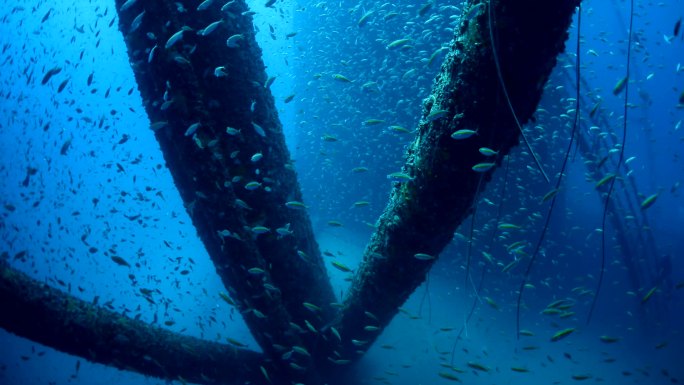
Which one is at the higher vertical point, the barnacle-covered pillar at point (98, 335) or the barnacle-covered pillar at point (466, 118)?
the barnacle-covered pillar at point (466, 118)

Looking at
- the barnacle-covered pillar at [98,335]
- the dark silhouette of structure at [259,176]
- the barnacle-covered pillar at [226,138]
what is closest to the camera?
the dark silhouette of structure at [259,176]

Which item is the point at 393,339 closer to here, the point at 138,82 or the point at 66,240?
the point at 138,82

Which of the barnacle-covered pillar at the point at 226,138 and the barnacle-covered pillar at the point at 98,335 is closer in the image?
the barnacle-covered pillar at the point at 226,138

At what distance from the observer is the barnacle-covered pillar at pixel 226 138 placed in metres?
3.29

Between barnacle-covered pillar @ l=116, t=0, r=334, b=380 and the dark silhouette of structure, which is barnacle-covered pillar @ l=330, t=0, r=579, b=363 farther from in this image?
barnacle-covered pillar @ l=116, t=0, r=334, b=380

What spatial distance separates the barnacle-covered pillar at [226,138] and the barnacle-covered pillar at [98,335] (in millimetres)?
1017

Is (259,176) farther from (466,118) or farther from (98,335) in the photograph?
(98,335)

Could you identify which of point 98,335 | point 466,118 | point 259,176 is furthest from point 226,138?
point 98,335

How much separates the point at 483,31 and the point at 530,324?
16.0 m

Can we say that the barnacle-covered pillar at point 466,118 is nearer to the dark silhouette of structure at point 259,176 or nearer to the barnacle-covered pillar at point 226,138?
the dark silhouette of structure at point 259,176

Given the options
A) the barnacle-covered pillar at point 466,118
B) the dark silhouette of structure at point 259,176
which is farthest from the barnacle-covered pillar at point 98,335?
the barnacle-covered pillar at point 466,118

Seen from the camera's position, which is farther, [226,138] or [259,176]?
[259,176]

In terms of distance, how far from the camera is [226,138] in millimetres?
3588

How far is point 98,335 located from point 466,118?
4.43 metres
